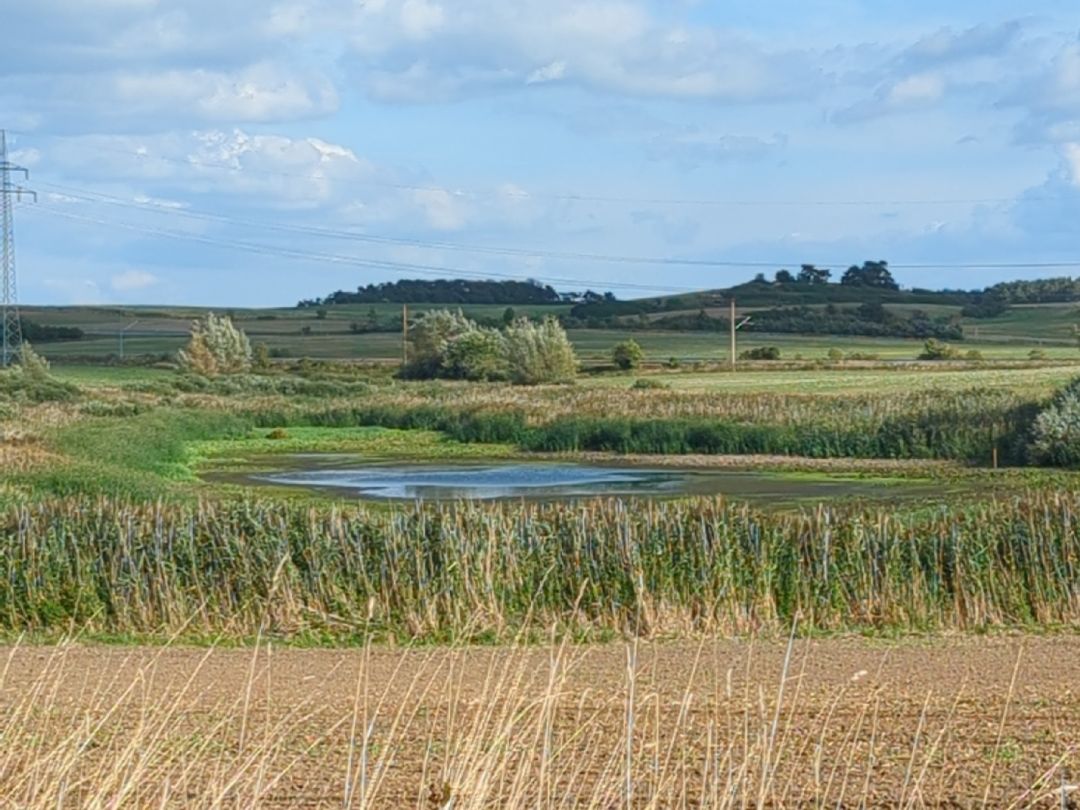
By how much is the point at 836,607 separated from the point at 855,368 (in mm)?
70830

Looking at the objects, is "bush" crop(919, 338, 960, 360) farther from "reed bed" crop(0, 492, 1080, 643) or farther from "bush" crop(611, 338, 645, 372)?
"reed bed" crop(0, 492, 1080, 643)

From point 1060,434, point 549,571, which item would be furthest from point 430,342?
point 549,571

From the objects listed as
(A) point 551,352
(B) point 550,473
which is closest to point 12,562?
(B) point 550,473

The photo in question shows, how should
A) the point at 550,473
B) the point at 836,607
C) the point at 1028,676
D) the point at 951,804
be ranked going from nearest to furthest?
the point at 951,804 < the point at 1028,676 < the point at 836,607 < the point at 550,473

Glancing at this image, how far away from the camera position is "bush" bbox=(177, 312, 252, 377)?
3772 inches

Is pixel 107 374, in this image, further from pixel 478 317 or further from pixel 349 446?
pixel 478 317

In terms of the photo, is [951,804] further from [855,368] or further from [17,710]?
Answer: [855,368]

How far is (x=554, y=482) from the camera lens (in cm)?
4538

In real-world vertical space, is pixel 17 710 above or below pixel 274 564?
above

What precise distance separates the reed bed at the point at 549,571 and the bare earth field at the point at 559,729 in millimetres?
1490

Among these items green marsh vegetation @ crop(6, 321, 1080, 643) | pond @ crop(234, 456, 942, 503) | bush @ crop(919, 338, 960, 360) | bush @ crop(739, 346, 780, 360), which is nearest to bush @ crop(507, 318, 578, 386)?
bush @ crop(739, 346, 780, 360)

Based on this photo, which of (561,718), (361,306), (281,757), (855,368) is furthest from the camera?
Result: (361,306)

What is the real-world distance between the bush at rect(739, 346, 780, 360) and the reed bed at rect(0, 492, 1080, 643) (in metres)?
79.8

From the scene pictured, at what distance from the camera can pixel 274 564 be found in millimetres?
18547
